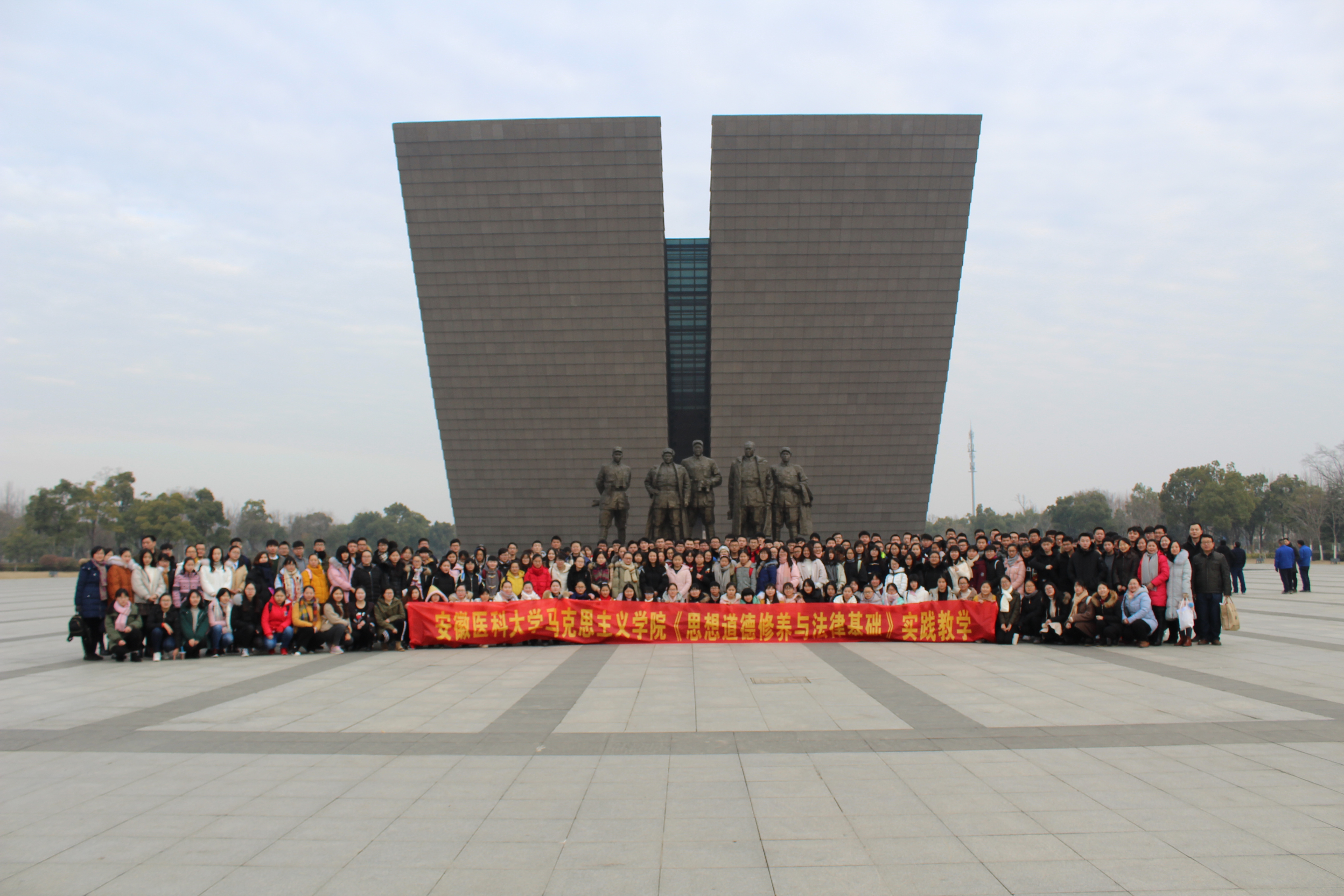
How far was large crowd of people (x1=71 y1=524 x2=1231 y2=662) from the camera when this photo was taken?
32.9 feet

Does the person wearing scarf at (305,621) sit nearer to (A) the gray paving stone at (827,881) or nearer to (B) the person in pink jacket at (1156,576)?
(A) the gray paving stone at (827,881)

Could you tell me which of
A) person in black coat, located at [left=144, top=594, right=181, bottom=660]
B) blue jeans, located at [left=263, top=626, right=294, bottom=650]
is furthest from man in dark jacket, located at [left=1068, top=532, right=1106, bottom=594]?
person in black coat, located at [left=144, top=594, right=181, bottom=660]

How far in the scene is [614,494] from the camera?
765 inches

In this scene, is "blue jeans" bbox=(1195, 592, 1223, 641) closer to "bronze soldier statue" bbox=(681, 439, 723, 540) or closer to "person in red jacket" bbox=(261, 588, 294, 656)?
"bronze soldier statue" bbox=(681, 439, 723, 540)

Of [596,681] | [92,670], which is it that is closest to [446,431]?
[92,670]

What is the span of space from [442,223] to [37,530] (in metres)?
39.3

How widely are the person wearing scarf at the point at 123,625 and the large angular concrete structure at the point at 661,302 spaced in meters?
18.2

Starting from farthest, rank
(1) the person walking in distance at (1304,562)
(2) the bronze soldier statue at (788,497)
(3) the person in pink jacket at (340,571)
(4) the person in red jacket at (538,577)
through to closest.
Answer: (2) the bronze soldier statue at (788,497) < (1) the person walking in distance at (1304,562) < (4) the person in red jacket at (538,577) < (3) the person in pink jacket at (340,571)

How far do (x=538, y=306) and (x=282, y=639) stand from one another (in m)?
18.1

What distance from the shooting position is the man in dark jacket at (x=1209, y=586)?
10.0m

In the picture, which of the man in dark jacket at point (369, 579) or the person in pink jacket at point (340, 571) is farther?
the person in pink jacket at point (340, 571)

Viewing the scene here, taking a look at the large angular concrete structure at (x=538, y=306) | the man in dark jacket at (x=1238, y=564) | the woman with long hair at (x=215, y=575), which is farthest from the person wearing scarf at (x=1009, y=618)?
the large angular concrete structure at (x=538, y=306)

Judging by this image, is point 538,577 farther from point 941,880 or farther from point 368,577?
point 941,880

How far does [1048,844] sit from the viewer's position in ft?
12.3
